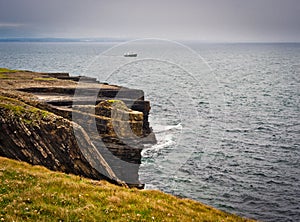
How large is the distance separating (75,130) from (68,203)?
47.9 ft

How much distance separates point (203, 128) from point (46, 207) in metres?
48.9

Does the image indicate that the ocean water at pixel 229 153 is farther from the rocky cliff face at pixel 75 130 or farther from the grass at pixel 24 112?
the grass at pixel 24 112

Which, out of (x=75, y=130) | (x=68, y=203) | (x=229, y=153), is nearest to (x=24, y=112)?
(x=75, y=130)

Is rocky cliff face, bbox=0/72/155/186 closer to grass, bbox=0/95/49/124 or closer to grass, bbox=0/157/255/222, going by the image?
grass, bbox=0/95/49/124

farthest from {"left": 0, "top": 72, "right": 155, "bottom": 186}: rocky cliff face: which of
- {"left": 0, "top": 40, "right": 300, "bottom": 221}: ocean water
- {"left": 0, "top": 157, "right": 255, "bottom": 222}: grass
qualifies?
{"left": 0, "top": 157, "right": 255, "bottom": 222}: grass

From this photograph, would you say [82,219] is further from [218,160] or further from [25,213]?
[218,160]

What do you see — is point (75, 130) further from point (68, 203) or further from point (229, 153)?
point (229, 153)

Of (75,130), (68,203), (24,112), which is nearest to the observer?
(68,203)

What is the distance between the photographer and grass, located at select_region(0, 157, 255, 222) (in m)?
15.6

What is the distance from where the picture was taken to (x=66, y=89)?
175 ft

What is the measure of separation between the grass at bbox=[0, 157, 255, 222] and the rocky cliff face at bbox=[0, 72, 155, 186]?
7455 millimetres

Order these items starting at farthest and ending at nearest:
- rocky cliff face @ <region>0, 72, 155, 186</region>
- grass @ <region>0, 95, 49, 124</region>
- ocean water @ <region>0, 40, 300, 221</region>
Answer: ocean water @ <region>0, 40, 300, 221</region>, grass @ <region>0, 95, 49, 124</region>, rocky cliff face @ <region>0, 72, 155, 186</region>

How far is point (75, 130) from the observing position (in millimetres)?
31266

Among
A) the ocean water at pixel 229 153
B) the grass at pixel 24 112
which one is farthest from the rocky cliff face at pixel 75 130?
the ocean water at pixel 229 153
